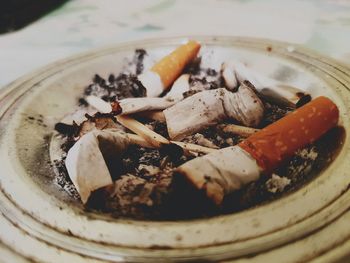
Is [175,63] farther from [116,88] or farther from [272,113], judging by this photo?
[272,113]

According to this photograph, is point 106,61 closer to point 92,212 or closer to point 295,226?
point 92,212

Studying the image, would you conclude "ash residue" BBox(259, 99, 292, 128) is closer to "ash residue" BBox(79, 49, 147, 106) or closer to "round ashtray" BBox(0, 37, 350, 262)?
"round ashtray" BBox(0, 37, 350, 262)

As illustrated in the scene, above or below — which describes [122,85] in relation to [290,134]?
below

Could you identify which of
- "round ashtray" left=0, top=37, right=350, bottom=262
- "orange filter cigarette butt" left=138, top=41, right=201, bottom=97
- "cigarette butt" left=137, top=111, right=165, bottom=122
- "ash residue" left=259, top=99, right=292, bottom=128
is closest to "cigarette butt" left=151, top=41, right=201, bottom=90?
"orange filter cigarette butt" left=138, top=41, right=201, bottom=97

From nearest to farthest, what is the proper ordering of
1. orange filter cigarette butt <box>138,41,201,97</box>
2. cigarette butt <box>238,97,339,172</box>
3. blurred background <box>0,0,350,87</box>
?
cigarette butt <box>238,97,339,172</box> < orange filter cigarette butt <box>138,41,201,97</box> < blurred background <box>0,0,350,87</box>

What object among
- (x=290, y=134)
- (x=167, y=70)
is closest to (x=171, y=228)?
(x=290, y=134)
